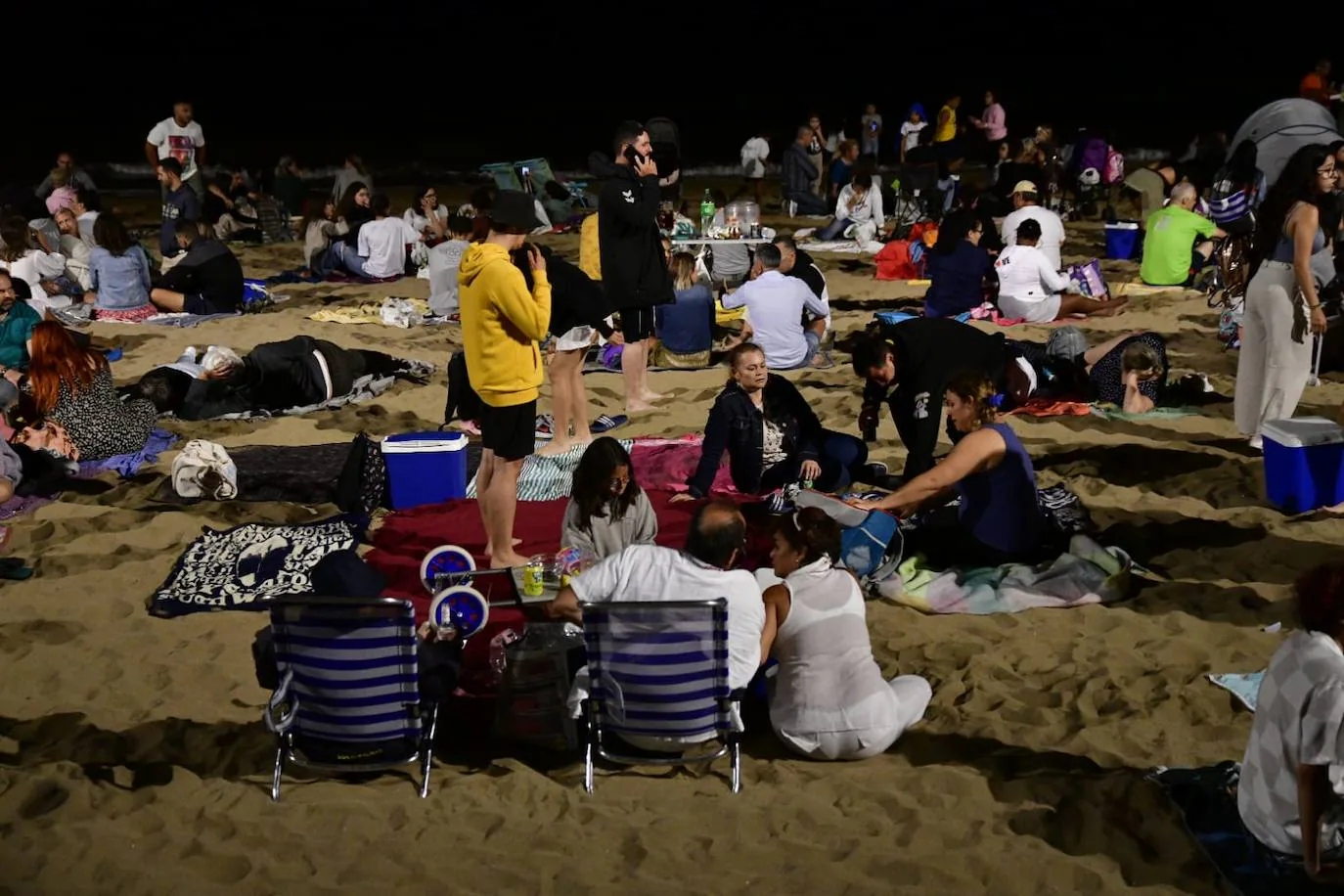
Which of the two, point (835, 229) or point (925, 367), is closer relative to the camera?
point (925, 367)

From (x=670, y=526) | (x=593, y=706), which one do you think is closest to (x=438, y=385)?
(x=670, y=526)

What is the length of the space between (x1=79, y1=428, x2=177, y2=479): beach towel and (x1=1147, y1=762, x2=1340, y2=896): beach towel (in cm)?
579

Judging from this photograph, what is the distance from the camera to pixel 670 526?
21.6ft

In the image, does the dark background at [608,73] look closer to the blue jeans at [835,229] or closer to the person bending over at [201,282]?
the blue jeans at [835,229]

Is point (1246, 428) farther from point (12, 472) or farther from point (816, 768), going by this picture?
point (12, 472)

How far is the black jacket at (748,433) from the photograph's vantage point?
675cm

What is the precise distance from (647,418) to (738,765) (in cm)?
445

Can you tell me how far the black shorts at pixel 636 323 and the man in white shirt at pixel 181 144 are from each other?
360 inches

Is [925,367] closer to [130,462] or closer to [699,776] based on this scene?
[699,776]

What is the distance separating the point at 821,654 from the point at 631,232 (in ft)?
14.3

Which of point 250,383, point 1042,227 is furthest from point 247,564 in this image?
point 1042,227

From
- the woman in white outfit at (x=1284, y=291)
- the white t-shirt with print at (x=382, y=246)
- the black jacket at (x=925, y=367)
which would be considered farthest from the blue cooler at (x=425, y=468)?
the white t-shirt with print at (x=382, y=246)

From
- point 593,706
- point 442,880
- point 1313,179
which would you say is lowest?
point 442,880

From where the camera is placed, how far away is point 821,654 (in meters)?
4.52
